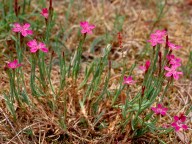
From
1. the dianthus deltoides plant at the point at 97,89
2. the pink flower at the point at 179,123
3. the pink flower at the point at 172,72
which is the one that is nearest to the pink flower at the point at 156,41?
the dianthus deltoides plant at the point at 97,89

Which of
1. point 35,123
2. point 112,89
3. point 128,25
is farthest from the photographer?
point 128,25

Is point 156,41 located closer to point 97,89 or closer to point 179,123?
point 179,123

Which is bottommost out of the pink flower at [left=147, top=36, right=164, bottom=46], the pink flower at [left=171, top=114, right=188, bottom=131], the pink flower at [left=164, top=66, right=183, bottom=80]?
the pink flower at [left=171, top=114, right=188, bottom=131]

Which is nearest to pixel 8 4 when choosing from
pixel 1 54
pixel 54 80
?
pixel 1 54

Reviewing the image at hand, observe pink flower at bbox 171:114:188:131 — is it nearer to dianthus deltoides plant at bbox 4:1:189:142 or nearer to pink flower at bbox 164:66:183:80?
dianthus deltoides plant at bbox 4:1:189:142

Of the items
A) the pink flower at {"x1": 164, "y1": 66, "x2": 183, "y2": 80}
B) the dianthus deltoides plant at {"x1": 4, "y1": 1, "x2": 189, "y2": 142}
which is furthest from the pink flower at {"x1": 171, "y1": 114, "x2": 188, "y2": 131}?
the pink flower at {"x1": 164, "y1": 66, "x2": 183, "y2": 80}

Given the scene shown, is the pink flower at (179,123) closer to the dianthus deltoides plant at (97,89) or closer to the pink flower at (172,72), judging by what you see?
the dianthus deltoides plant at (97,89)

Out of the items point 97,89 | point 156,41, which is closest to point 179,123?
point 156,41

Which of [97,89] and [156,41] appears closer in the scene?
[156,41]

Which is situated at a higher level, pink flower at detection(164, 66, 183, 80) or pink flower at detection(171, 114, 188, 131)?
pink flower at detection(164, 66, 183, 80)

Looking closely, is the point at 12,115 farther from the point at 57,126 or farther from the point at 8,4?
the point at 8,4

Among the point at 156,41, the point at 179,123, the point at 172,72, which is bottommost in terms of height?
the point at 179,123
